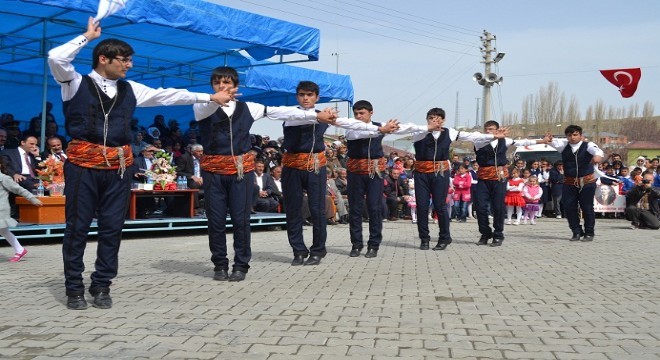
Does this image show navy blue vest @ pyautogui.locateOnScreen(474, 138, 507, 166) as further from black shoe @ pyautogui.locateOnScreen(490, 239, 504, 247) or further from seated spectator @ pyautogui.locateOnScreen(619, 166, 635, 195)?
seated spectator @ pyautogui.locateOnScreen(619, 166, 635, 195)

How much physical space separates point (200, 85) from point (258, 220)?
6.89 metres

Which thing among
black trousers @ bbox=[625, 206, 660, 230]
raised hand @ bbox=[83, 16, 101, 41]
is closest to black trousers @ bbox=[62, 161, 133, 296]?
raised hand @ bbox=[83, 16, 101, 41]

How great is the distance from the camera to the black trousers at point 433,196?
9648mm

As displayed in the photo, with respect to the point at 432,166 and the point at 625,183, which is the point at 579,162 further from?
the point at 625,183

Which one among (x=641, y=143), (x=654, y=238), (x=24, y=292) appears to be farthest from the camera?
(x=641, y=143)

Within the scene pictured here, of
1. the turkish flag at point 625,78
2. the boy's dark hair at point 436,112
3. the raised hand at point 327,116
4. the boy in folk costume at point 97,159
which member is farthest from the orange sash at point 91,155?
the turkish flag at point 625,78

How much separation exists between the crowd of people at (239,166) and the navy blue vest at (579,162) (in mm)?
19

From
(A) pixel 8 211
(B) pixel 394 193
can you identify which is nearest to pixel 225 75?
(A) pixel 8 211

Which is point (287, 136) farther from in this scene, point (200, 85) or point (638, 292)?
point (200, 85)

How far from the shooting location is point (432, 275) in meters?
7.07

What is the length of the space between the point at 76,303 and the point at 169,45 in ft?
34.6

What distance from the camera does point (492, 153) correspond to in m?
10.5

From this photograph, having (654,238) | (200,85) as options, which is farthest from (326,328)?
(200,85)

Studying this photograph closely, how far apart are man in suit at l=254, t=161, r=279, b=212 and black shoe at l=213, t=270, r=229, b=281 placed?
678 cm
